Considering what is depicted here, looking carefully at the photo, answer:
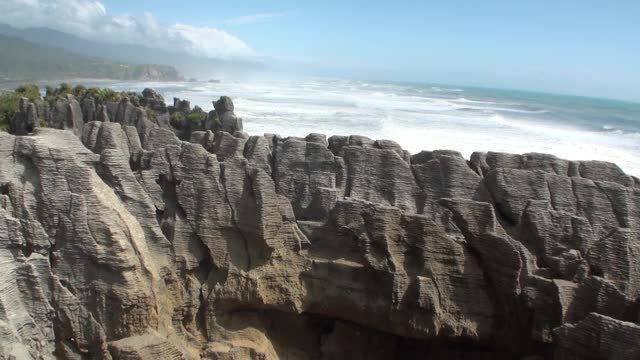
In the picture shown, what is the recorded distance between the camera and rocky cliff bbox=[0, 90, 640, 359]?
8.77 meters

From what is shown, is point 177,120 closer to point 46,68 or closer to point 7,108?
point 7,108

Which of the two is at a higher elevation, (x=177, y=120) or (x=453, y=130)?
(x=177, y=120)

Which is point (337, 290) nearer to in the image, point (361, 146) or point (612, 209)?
point (361, 146)

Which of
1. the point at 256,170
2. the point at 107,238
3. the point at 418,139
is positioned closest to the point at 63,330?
the point at 107,238

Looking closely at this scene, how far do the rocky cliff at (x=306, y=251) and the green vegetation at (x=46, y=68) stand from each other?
4810 inches

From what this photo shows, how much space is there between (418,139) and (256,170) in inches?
1593

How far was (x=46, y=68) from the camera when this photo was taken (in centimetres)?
14450

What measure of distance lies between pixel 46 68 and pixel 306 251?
155841mm

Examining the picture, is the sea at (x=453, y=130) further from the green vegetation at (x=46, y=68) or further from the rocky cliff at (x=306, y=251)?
the green vegetation at (x=46, y=68)

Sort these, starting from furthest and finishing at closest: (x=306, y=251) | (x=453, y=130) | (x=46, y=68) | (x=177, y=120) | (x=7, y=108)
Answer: (x=46, y=68)
(x=453, y=130)
(x=177, y=120)
(x=7, y=108)
(x=306, y=251)

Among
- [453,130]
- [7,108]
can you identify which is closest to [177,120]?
[7,108]

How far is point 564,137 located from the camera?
192 ft

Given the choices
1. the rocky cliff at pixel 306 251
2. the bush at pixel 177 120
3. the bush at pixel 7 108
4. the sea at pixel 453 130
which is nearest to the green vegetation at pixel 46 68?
the sea at pixel 453 130

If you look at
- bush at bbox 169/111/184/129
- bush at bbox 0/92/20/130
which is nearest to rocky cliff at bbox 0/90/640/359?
bush at bbox 169/111/184/129
